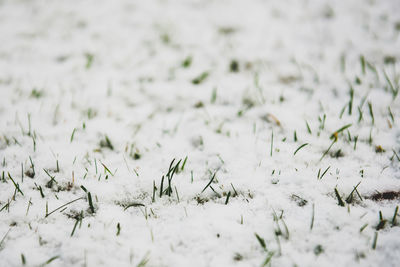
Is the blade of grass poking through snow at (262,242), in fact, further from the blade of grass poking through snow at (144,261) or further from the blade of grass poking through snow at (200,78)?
the blade of grass poking through snow at (200,78)

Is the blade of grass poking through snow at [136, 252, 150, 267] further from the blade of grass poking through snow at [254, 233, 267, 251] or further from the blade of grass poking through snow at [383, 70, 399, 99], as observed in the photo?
the blade of grass poking through snow at [383, 70, 399, 99]

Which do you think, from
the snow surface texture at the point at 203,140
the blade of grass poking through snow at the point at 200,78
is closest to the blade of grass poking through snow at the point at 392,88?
the snow surface texture at the point at 203,140

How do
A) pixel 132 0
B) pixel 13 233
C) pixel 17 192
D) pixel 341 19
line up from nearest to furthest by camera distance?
pixel 13 233 < pixel 17 192 < pixel 341 19 < pixel 132 0

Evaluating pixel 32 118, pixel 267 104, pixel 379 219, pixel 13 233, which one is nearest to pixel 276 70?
pixel 267 104

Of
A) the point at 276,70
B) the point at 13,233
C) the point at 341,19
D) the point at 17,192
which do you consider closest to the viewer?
the point at 13,233

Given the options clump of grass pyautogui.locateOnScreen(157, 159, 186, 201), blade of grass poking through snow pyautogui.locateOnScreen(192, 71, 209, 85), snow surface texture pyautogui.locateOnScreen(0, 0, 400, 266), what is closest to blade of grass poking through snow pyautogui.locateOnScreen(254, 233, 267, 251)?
snow surface texture pyautogui.locateOnScreen(0, 0, 400, 266)

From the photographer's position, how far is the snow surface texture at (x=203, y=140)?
105cm

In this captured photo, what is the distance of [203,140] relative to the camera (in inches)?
60.4

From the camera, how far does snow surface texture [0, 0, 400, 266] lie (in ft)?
3.43

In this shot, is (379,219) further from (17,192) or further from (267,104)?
(17,192)

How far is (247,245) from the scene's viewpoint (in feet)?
3.39

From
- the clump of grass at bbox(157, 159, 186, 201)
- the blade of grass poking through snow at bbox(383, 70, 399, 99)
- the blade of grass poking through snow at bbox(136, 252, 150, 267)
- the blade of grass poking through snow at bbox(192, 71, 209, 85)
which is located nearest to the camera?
the blade of grass poking through snow at bbox(136, 252, 150, 267)

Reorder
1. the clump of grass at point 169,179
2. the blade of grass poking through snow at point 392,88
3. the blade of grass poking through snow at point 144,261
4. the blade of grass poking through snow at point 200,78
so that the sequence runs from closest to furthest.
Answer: the blade of grass poking through snow at point 144,261 → the clump of grass at point 169,179 → the blade of grass poking through snow at point 392,88 → the blade of grass poking through snow at point 200,78

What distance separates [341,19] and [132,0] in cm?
226
